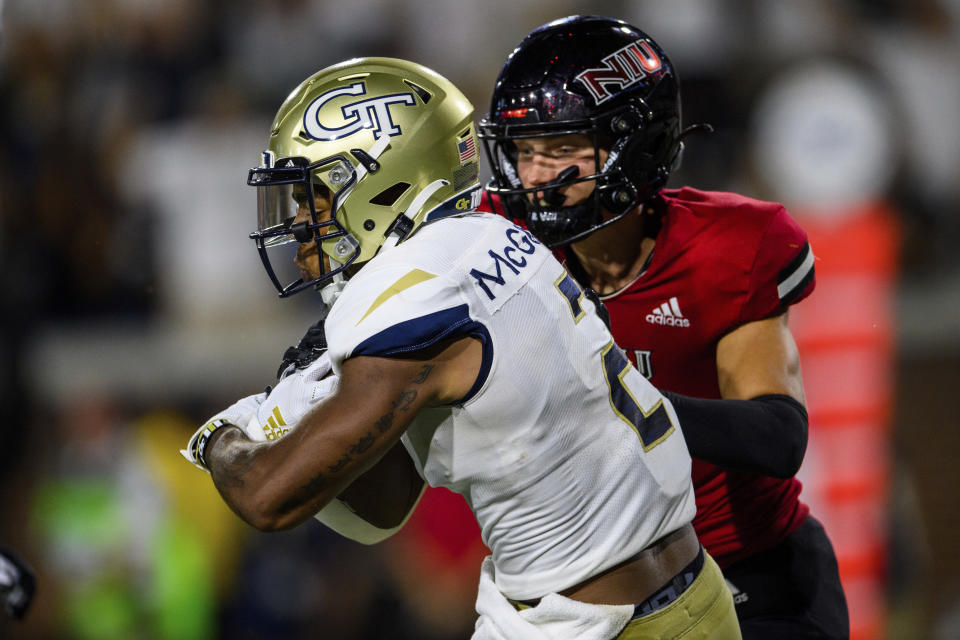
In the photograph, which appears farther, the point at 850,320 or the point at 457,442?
the point at 850,320

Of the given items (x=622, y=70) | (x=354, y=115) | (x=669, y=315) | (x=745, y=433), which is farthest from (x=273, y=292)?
(x=745, y=433)

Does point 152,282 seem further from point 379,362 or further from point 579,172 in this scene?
point 379,362

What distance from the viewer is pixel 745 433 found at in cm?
248

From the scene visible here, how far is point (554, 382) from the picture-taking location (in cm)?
208

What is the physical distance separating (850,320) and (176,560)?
3439mm

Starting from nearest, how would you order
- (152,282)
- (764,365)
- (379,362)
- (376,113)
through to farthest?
(379,362)
(376,113)
(764,365)
(152,282)

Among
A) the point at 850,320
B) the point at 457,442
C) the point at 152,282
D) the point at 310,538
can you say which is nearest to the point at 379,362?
the point at 457,442

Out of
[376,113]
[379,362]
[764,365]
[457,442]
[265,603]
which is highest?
[376,113]

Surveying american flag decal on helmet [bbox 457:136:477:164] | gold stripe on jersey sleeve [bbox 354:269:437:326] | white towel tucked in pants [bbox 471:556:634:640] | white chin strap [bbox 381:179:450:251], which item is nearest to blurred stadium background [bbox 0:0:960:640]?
american flag decal on helmet [bbox 457:136:477:164]

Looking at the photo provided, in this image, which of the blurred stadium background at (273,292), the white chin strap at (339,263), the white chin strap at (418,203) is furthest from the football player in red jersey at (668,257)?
the blurred stadium background at (273,292)

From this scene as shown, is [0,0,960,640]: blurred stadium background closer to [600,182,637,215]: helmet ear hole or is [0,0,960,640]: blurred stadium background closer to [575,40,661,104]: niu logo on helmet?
[575,40,661,104]: niu logo on helmet

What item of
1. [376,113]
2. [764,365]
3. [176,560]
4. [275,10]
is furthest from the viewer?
[275,10]

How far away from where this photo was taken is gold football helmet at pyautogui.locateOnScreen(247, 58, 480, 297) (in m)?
2.42

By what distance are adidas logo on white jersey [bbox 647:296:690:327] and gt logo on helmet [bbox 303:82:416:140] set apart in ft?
2.55
